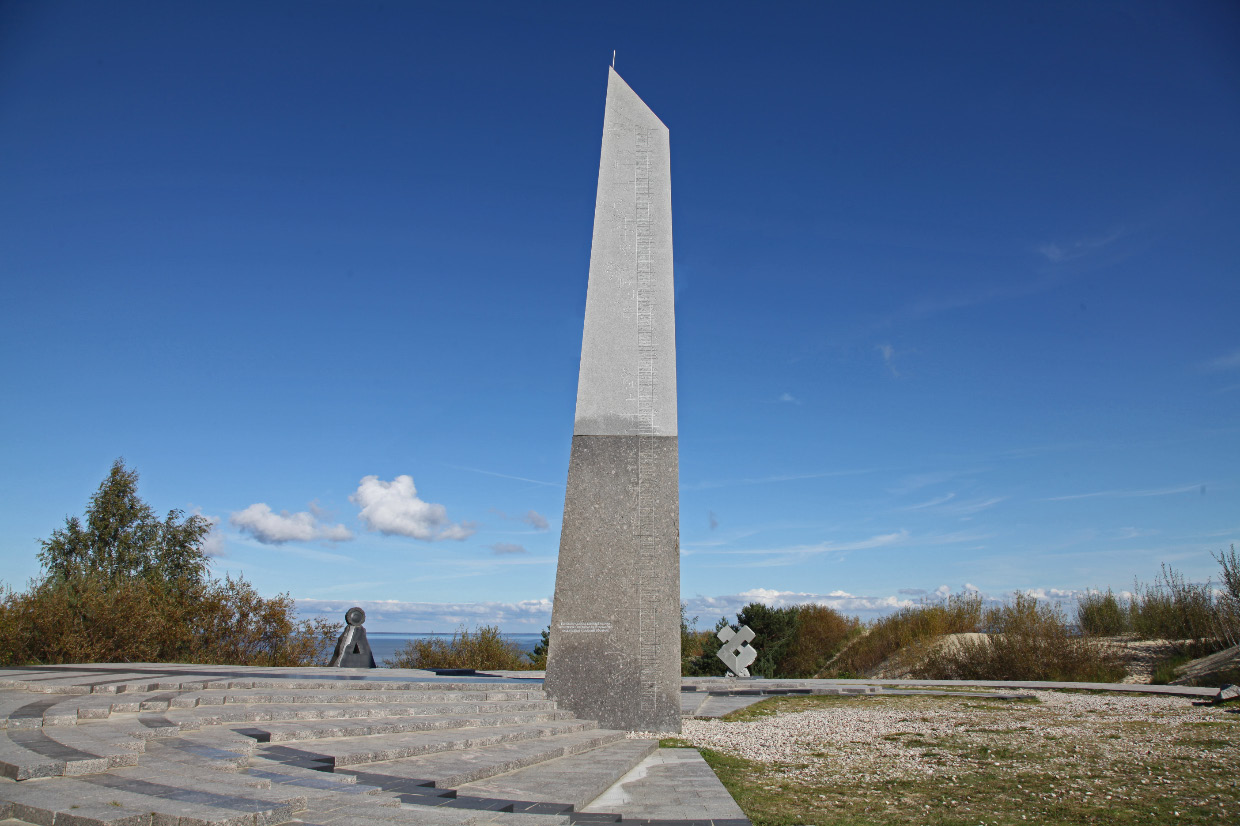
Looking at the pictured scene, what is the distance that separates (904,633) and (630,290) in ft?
51.6

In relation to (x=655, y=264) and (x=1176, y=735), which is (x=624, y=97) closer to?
(x=655, y=264)

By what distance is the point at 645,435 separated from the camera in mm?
8680

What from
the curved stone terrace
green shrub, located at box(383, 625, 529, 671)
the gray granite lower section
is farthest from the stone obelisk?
green shrub, located at box(383, 625, 529, 671)

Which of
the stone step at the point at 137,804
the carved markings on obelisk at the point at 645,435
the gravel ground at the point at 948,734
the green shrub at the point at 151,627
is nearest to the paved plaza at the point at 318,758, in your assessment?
the stone step at the point at 137,804

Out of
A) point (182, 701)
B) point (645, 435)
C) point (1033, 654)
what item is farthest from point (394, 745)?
point (1033, 654)

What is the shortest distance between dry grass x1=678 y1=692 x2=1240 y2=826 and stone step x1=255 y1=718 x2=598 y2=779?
1.85 m

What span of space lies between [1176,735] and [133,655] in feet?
53.7

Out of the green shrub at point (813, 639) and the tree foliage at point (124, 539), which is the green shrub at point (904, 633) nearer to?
the green shrub at point (813, 639)

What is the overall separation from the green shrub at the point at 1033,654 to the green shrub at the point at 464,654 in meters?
10.4

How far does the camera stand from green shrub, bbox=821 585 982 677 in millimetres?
18844

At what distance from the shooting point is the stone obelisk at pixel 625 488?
8.09m

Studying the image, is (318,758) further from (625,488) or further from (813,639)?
(813,639)

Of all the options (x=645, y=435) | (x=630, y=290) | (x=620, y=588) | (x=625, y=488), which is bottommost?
(x=620, y=588)

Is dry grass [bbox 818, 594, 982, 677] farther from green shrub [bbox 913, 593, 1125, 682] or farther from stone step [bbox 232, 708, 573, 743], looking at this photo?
stone step [bbox 232, 708, 573, 743]
